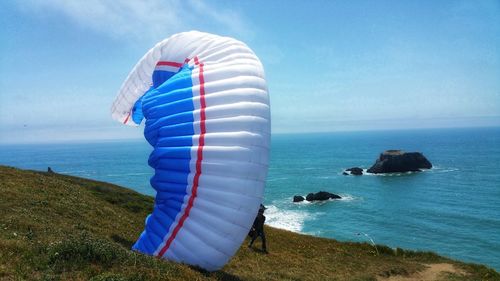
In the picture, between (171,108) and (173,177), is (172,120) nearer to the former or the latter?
(171,108)

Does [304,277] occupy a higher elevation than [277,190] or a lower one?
higher

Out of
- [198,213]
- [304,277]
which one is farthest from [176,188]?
[304,277]

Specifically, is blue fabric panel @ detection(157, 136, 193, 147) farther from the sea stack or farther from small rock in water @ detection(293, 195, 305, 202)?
the sea stack

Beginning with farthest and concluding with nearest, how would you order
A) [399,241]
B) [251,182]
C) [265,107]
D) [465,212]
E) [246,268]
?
1. [465,212]
2. [399,241]
3. [246,268]
4. [265,107]
5. [251,182]

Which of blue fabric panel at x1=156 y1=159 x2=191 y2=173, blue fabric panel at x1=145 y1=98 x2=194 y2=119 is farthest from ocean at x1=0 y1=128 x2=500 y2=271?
blue fabric panel at x1=145 y1=98 x2=194 y2=119

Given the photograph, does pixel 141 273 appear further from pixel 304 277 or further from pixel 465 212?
pixel 465 212

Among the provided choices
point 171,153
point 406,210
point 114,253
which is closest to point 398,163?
point 406,210

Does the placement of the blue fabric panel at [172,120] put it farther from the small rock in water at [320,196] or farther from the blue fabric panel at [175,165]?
the small rock in water at [320,196]
